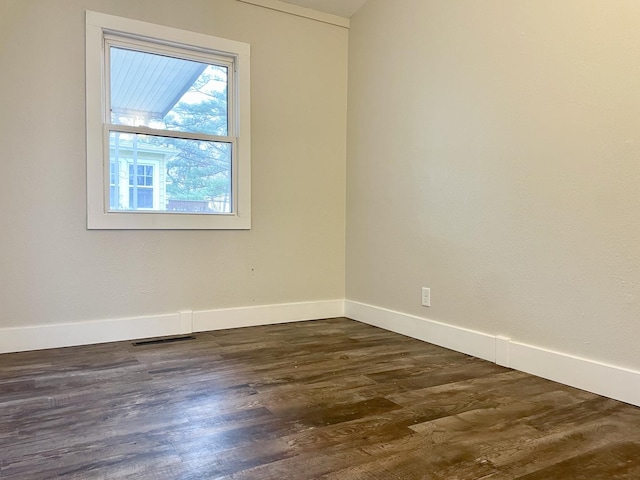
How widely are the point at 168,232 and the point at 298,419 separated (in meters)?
1.82

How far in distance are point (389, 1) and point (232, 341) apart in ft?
8.45

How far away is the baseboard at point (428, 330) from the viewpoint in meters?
2.59

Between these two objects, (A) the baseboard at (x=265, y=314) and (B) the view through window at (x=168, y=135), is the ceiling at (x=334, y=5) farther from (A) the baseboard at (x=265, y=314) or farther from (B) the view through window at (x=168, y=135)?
(A) the baseboard at (x=265, y=314)

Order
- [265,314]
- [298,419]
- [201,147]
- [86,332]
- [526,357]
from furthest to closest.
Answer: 1. [265,314]
2. [201,147]
3. [86,332]
4. [526,357]
5. [298,419]

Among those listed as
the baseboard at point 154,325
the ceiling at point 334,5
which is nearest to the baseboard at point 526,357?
the baseboard at point 154,325

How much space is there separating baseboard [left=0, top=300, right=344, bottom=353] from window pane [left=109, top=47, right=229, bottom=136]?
4.21 feet

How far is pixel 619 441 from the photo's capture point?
5.14 feet

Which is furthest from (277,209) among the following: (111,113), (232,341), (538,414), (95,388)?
(538,414)

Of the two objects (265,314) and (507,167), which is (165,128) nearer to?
(265,314)

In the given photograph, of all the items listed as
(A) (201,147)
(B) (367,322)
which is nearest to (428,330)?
(B) (367,322)

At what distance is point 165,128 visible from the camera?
3.13m

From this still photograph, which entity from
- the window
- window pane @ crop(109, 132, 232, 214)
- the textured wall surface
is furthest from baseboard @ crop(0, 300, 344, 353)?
window pane @ crop(109, 132, 232, 214)

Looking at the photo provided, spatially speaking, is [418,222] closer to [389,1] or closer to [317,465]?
[389,1]

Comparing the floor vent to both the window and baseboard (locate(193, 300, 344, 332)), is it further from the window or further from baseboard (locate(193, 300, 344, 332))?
the window
